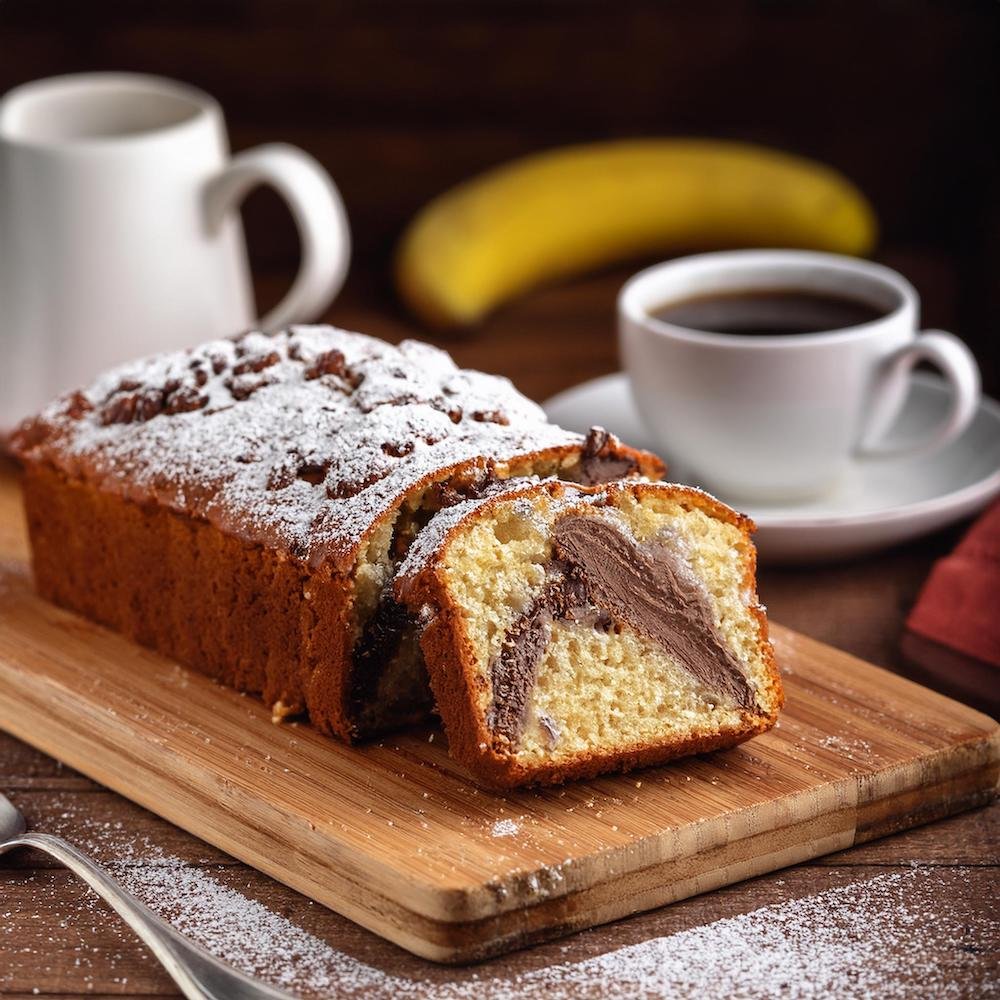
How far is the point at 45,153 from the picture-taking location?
2.98 meters

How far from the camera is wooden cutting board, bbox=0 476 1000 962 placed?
181cm

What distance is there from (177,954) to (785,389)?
1484mm

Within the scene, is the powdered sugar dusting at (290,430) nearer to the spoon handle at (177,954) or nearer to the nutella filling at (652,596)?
the nutella filling at (652,596)

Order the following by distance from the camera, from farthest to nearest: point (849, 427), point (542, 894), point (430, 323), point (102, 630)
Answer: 1. point (430, 323)
2. point (849, 427)
3. point (102, 630)
4. point (542, 894)

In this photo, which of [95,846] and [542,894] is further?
[95,846]

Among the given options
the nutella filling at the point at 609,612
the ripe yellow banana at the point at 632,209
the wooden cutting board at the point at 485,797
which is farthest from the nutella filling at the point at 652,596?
the ripe yellow banana at the point at 632,209

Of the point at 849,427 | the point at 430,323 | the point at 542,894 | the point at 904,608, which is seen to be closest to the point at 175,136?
the point at 430,323

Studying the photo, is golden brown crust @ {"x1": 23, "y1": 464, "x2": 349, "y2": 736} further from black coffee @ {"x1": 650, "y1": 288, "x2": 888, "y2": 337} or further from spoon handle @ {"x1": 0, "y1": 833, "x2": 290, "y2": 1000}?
black coffee @ {"x1": 650, "y1": 288, "x2": 888, "y2": 337}

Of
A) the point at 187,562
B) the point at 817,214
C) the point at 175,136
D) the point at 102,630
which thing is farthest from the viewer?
the point at 817,214

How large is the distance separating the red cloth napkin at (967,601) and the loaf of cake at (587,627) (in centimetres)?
55

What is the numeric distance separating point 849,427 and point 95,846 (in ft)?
4.81

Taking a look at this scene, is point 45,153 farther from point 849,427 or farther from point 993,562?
point 993,562

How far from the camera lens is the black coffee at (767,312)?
293 cm

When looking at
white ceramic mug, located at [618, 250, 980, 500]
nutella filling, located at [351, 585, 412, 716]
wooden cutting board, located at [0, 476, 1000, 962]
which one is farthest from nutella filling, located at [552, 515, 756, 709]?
white ceramic mug, located at [618, 250, 980, 500]
